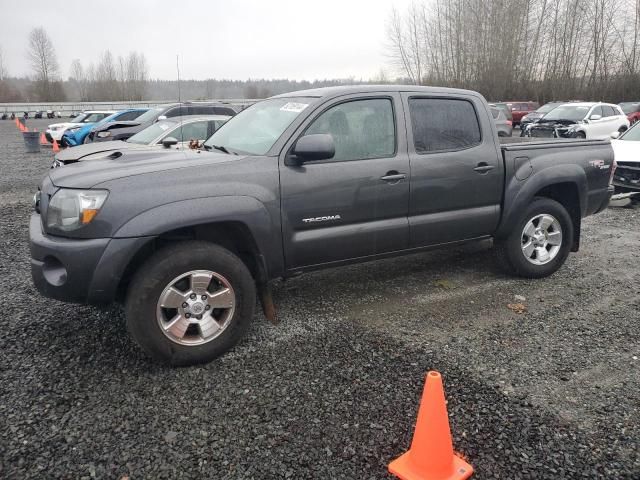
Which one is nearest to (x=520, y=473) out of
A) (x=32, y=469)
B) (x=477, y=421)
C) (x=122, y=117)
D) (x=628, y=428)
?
(x=477, y=421)

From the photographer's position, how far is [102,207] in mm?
3115

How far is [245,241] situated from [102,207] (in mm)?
978

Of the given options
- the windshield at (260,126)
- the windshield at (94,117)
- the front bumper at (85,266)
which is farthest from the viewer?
the windshield at (94,117)

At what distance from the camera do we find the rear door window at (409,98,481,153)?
4309 mm

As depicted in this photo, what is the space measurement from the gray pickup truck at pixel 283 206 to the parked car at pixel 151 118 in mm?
9097

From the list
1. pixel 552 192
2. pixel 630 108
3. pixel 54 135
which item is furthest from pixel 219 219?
pixel 630 108

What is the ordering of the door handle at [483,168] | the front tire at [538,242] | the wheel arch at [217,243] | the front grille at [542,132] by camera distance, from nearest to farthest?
the wheel arch at [217,243] < the door handle at [483,168] < the front tire at [538,242] < the front grille at [542,132]

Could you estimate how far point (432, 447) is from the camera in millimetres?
2322

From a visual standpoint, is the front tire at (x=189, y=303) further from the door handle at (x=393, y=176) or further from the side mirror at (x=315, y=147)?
the door handle at (x=393, y=176)

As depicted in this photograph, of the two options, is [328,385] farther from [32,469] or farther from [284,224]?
[32,469]

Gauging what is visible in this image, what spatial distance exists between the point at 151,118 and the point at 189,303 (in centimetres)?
1106

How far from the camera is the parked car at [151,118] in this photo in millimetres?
12805

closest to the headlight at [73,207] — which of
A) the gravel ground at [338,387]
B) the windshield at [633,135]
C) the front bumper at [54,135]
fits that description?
the gravel ground at [338,387]

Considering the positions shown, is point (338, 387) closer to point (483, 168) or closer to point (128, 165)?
point (128, 165)
